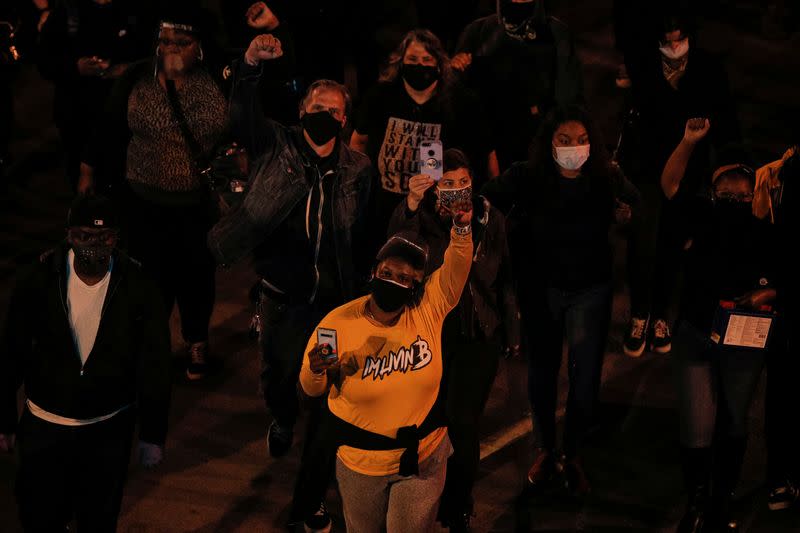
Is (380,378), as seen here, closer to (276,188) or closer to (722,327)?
(276,188)

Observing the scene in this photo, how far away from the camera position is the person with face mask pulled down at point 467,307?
22.6 feet

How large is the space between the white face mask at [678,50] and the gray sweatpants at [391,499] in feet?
10.7

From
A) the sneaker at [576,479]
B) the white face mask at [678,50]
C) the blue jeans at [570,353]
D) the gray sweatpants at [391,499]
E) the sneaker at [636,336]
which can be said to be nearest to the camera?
the gray sweatpants at [391,499]

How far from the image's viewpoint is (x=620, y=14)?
1135 cm

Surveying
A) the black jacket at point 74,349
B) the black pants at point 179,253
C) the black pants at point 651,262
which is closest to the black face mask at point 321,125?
the black jacket at point 74,349

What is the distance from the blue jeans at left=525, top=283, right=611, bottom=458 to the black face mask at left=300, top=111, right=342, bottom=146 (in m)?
1.45

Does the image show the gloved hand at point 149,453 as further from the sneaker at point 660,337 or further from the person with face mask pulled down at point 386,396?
the sneaker at point 660,337

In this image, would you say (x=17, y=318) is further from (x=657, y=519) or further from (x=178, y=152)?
(x=657, y=519)

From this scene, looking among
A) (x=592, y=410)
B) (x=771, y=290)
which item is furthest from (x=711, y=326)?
(x=592, y=410)

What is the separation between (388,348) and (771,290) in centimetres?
213

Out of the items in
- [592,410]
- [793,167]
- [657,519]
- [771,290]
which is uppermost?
[793,167]

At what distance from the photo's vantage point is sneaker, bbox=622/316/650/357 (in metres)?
8.91

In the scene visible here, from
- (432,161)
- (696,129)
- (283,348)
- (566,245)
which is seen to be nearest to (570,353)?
(566,245)

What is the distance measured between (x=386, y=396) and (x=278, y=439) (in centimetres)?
198
